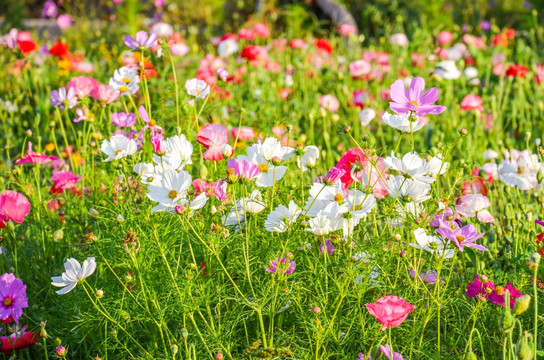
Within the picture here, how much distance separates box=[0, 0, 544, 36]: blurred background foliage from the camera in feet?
16.8

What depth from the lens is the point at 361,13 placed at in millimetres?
5871


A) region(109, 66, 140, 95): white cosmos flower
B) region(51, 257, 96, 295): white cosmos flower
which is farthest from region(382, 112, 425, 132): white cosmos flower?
region(109, 66, 140, 95): white cosmos flower

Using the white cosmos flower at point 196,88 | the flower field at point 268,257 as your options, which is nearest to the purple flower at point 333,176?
the flower field at point 268,257

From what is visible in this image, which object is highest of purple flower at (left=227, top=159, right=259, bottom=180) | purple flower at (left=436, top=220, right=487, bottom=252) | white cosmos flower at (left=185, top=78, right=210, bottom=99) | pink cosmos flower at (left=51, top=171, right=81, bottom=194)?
purple flower at (left=227, top=159, right=259, bottom=180)

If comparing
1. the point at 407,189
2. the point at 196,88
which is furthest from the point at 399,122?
the point at 196,88

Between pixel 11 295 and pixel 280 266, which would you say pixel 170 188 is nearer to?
pixel 280 266

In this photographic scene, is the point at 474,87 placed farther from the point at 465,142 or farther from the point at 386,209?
the point at 386,209

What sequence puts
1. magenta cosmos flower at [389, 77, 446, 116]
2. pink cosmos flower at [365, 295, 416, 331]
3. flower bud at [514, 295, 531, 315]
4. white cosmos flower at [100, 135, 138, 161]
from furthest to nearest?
white cosmos flower at [100, 135, 138, 161], magenta cosmos flower at [389, 77, 446, 116], pink cosmos flower at [365, 295, 416, 331], flower bud at [514, 295, 531, 315]

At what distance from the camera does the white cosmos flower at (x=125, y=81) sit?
175cm

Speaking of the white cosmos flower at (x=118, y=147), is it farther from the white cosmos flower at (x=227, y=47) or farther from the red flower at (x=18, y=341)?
the white cosmos flower at (x=227, y=47)

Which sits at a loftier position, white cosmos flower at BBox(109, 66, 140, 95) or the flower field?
white cosmos flower at BBox(109, 66, 140, 95)

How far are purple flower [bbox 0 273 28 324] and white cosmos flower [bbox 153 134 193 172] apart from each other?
0.41m

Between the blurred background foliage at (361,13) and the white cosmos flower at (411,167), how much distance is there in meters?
3.88

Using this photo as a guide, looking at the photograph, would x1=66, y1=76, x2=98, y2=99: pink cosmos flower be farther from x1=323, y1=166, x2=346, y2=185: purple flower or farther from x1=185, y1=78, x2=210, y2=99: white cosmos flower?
x1=323, y1=166, x2=346, y2=185: purple flower
